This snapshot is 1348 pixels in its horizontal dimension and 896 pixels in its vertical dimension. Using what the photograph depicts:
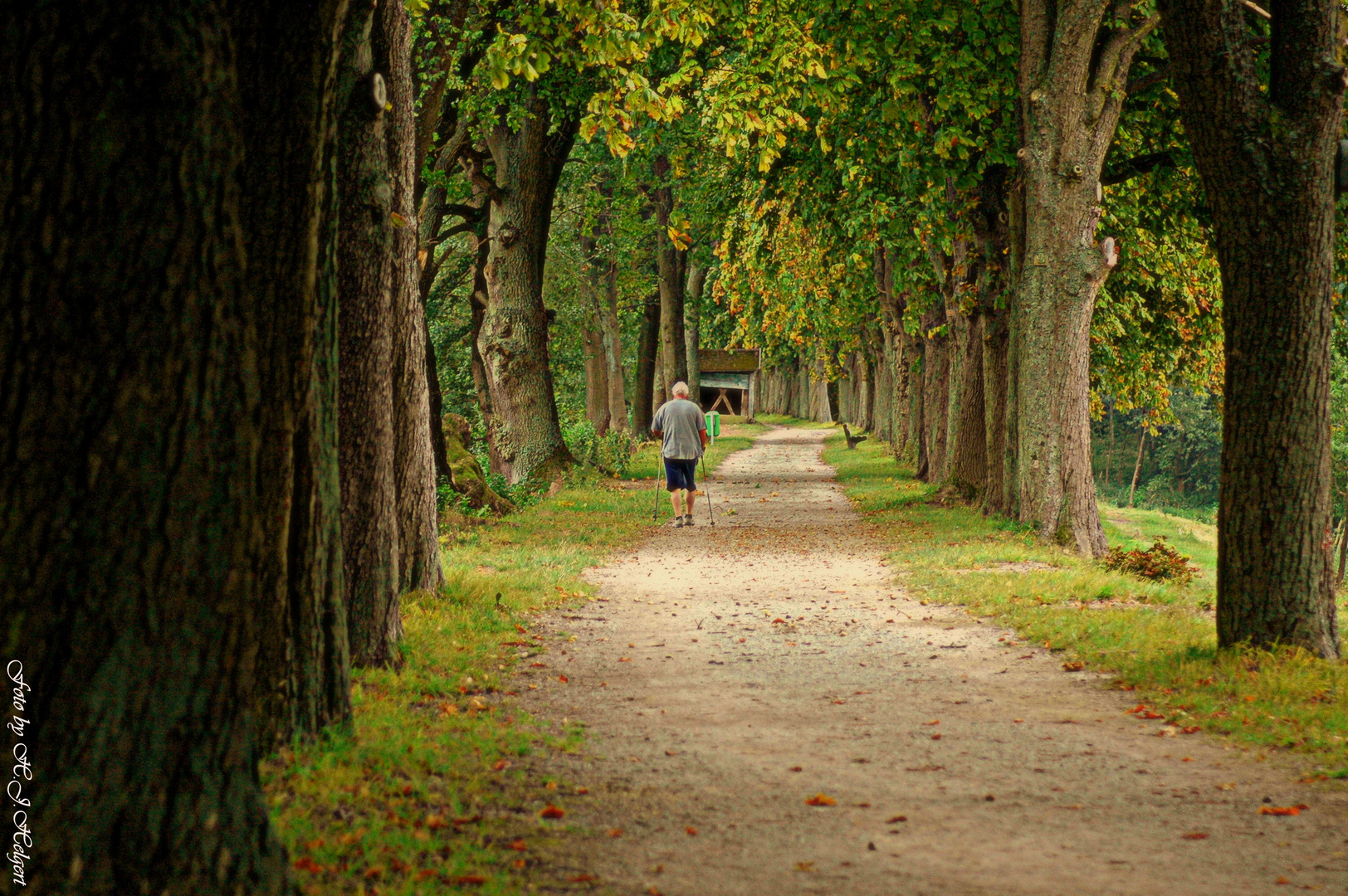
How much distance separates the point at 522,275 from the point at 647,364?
14534 millimetres

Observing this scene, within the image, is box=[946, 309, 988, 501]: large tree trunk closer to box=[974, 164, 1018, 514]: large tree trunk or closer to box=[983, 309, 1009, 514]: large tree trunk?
box=[974, 164, 1018, 514]: large tree trunk

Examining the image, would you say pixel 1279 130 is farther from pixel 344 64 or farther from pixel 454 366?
pixel 454 366

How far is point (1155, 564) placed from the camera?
12570 millimetres

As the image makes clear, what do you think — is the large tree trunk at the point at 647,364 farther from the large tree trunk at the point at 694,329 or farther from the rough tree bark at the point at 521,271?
the rough tree bark at the point at 521,271

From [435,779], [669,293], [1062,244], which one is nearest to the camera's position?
[435,779]

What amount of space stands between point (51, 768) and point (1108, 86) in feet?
44.2

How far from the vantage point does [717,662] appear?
8344 mm

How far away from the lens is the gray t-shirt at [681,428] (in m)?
17.2

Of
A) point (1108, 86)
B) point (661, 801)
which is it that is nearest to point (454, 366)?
point (1108, 86)

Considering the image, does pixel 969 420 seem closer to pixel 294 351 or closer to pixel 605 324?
pixel 294 351

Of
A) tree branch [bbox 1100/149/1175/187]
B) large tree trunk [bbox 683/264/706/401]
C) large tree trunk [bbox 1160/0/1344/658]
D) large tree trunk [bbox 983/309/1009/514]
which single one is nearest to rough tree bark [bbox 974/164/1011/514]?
large tree trunk [bbox 983/309/1009/514]

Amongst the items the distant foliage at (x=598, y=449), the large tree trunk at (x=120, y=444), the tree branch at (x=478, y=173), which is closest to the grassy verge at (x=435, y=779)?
the large tree trunk at (x=120, y=444)

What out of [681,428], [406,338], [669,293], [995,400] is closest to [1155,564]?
[995,400]

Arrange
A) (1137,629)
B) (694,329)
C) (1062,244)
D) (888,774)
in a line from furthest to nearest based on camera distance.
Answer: (694,329), (1062,244), (1137,629), (888,774)
